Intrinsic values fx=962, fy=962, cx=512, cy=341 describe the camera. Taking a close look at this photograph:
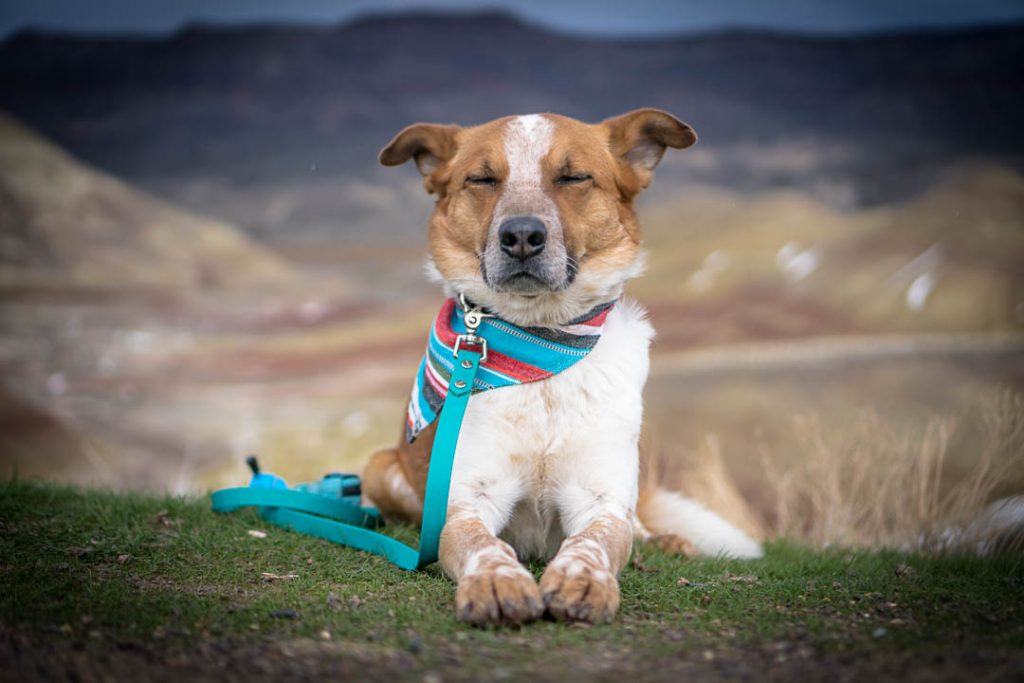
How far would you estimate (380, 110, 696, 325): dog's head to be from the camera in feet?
12.7

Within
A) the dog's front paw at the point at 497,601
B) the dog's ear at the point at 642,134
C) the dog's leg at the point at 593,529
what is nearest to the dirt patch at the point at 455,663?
the dog's front paw at the point at 497,601

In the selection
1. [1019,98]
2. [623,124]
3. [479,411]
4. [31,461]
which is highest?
[1019,98]

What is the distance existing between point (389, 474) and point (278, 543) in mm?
702

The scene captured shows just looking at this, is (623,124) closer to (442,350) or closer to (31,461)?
(442,350)

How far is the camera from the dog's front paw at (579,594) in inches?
122

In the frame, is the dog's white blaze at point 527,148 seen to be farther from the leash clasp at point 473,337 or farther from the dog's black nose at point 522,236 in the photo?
the leash clasp at point 473,337

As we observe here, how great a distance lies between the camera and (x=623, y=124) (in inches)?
172

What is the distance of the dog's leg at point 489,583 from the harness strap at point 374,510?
0.25 meters

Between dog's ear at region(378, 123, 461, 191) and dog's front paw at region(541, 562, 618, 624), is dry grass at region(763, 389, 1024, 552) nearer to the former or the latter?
dog's front paw at region(541, 562, 618, 624)

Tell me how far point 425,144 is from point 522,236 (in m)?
1.00

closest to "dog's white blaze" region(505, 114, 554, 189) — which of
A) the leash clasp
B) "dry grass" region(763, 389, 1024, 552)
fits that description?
the leash clasp

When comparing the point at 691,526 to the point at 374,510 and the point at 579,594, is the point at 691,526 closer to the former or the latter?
the point at 374,510

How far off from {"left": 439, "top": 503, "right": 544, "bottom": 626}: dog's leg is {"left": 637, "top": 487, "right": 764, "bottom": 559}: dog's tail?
5.08 ft

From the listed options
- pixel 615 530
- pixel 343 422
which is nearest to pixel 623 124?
pixel 615 530
